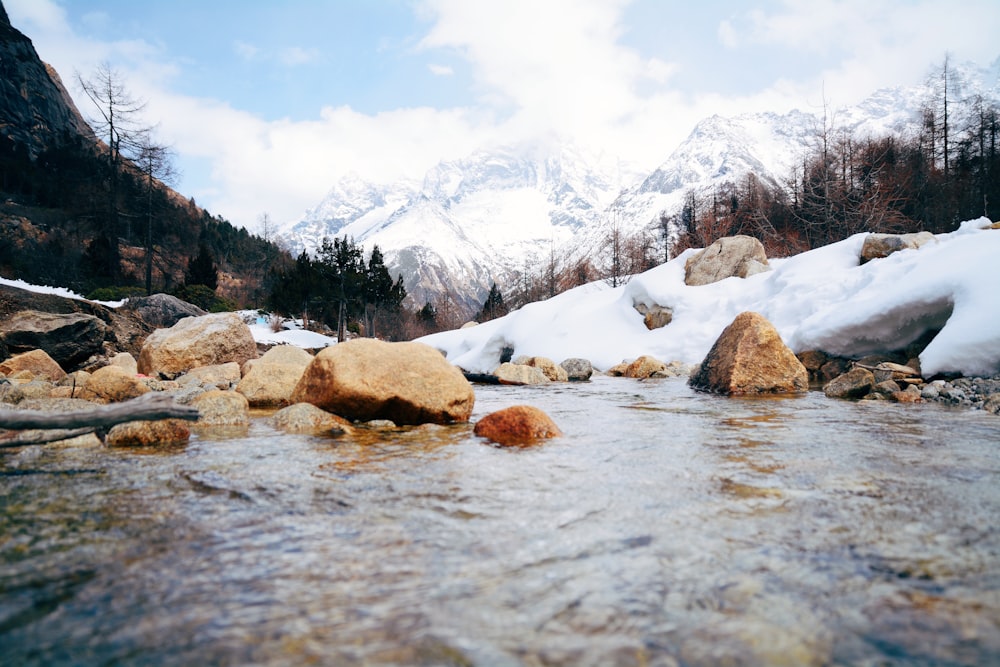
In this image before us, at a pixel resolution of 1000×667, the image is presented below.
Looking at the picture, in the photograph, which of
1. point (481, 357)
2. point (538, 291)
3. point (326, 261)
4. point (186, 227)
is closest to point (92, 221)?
point (326, 261)

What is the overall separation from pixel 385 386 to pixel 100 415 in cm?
258

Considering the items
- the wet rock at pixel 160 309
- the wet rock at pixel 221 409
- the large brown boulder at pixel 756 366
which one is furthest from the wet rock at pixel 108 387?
Answer: the wet rock at pixel 160 309

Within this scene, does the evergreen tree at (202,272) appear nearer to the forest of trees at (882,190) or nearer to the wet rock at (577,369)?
the forest of trees at (882,190)

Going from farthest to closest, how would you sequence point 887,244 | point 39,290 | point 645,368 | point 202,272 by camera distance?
point 202,272, point 39,290, point 645,368, point 887,244

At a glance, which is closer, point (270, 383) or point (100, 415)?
point (100, 415)

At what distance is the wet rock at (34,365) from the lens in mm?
9033

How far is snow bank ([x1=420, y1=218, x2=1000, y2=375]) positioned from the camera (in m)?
6.77

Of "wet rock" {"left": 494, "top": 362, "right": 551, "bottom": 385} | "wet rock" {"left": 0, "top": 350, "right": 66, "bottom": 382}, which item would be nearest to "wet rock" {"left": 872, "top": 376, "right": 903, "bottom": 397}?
"wet rock" {"left": 494, "top": 362, "right": 551, "bottom": 385}

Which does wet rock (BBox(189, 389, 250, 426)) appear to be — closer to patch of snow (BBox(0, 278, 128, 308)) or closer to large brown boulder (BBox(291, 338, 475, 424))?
large brown boulder (BBox(291, 338, 475, 424))

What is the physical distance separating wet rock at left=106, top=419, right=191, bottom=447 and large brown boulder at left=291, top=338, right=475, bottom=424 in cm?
151

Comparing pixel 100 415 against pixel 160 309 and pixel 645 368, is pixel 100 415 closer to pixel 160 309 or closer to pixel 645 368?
pixel 645 368

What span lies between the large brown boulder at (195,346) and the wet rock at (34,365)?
1615 mm

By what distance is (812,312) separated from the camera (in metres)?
10.7

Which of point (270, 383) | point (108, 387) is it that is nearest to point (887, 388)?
point (270, 383)
